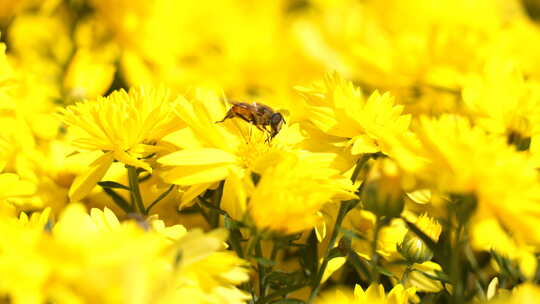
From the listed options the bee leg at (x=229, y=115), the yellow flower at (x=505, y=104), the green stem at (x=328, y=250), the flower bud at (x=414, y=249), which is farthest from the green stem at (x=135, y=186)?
the yellow flower at (x=505, y=104)

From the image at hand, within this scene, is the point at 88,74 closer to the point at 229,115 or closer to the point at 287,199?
the point at 229,115

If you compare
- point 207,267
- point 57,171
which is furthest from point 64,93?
point 207,267

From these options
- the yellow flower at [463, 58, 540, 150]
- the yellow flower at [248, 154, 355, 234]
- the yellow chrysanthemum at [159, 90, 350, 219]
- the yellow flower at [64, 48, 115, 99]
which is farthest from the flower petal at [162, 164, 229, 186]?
the yellow flower at [64, 48, 115, 99]

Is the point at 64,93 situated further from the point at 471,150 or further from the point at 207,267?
the point at 471,150

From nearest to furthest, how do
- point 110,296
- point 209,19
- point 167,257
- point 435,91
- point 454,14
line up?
1. point 110,296
2. point 167,257
3. point 435,91
4. point 454,14
5. point 209,19

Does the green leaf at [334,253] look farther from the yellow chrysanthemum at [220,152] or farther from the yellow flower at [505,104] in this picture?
the yellow flower at [505,104]

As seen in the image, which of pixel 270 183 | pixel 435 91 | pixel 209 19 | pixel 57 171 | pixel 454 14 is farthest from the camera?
pixel 209 19
